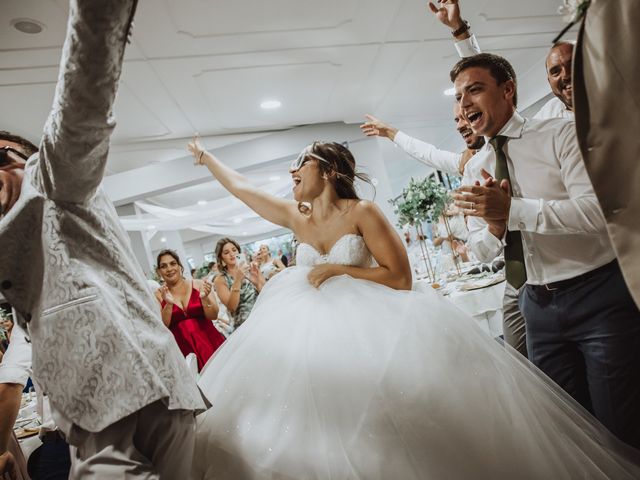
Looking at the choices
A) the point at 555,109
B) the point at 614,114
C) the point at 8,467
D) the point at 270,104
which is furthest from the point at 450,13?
Answer: the point at 270,104

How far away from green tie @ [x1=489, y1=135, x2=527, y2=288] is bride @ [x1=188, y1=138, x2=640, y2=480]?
253 millimetres

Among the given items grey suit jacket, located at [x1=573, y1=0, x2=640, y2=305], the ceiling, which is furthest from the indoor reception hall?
the ceiling

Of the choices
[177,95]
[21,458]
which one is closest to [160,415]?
[21,458]

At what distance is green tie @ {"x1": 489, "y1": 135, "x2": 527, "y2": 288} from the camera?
1.45 metres

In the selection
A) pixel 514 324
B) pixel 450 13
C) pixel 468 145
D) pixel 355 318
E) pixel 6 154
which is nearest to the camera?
pixel 6 154

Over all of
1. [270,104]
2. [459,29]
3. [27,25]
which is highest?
[27,25]

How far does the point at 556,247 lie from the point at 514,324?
1.21 meters

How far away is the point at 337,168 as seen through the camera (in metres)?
2.00

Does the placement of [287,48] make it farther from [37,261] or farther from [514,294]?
[37,261]

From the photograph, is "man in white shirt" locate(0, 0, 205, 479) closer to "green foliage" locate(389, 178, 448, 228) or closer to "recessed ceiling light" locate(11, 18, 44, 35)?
"recessed ceiling light" locate(11, 18, 44, 35)

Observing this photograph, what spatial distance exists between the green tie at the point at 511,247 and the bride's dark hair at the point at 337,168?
661 millimetres

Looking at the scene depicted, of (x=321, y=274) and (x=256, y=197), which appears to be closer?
(x=321, y=274)

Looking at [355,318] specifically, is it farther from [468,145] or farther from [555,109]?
[555,109]

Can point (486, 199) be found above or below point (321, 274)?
above
